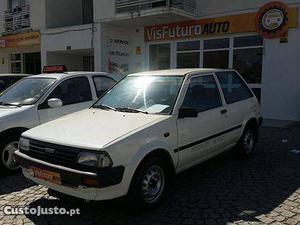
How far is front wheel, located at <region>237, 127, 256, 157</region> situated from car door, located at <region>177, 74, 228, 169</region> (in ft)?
2.76

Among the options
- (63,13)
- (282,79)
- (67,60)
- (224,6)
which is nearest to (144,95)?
(282,79)

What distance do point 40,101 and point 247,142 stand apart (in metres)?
3.86

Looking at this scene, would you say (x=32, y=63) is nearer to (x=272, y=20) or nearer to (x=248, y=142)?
(x=272, y=20)

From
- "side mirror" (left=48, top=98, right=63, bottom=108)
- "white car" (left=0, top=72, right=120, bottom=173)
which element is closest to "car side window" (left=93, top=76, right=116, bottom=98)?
"white car" (left=0, top=72, right=120, bottom=173)

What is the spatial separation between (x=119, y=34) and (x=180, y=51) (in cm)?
315

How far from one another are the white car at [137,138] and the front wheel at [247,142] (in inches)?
13.7

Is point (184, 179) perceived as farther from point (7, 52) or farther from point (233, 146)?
point (7, 52)

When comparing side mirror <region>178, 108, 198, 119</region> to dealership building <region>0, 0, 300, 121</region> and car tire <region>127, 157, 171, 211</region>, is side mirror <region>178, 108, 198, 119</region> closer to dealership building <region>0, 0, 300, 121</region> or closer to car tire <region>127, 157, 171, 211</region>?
car tire <region>127, 157, 171, 211</region>

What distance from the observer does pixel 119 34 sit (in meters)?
15.2

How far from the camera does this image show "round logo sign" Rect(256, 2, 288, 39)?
1102 centimetres

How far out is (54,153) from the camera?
380 centimetres

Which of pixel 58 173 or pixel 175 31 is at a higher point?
→ pixel 175 31

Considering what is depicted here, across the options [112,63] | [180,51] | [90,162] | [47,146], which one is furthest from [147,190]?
[112,63]

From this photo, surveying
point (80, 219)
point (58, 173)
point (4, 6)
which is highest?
point (4, 6)
